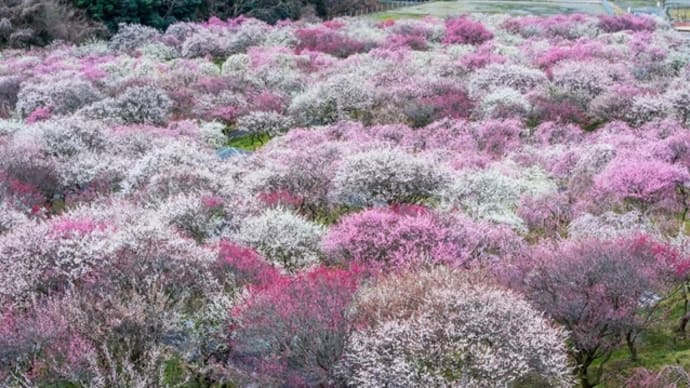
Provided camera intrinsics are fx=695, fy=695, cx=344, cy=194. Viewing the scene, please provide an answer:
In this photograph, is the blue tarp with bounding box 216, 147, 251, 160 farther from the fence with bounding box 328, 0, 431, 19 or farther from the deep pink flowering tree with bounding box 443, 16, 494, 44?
the fence with bounding box 328, 0, 431, 19

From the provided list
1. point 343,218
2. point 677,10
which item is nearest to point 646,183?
point 343,218

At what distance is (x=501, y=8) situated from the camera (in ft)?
255

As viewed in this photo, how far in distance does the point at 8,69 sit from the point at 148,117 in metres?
15.5

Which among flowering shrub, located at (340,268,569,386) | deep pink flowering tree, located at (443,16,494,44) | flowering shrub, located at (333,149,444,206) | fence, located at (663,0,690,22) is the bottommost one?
fence, located at (663,0,690,22)

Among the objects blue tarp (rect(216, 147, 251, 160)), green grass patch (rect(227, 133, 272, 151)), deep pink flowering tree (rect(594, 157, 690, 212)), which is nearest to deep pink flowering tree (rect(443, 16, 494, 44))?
green grass patch (rect(227, 133, 272, 151))

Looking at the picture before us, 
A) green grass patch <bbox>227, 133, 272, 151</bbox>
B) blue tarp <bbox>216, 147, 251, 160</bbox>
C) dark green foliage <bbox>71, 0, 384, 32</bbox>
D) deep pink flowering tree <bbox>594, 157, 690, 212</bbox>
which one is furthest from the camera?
dark green foliage <bbox>71, 0, 384, 32</bbox>

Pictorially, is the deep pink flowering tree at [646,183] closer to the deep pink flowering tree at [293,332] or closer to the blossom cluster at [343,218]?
the blossom cluster at [343,218]

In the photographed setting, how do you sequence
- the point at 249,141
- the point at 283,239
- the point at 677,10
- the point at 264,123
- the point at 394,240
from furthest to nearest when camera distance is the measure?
the point at 677,10 → the point at 249,141 → the point at 264,123 → the point at 283,239 → the point at 394,240

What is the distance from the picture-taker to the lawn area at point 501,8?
241ft

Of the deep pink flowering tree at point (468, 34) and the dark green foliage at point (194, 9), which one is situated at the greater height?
the dark green foliage at point (194, 9)

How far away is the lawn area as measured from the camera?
7338 cm

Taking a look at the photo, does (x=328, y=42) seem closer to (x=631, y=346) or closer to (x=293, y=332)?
(x=631, y=346)

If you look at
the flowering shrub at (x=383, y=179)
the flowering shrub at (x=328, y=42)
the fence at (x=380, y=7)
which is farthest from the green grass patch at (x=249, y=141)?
the fence at (x=380, y=7)

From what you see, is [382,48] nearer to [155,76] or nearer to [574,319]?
[155,76]
